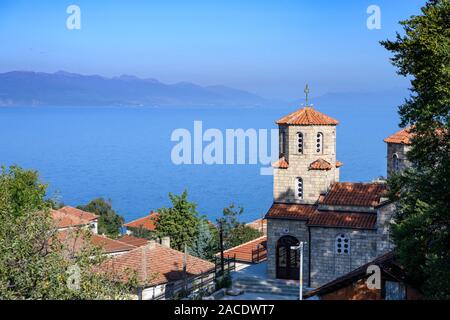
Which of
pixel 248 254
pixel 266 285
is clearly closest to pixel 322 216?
pixel 266 285

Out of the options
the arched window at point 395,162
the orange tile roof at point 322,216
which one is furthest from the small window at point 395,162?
the orange tile roof at point 322,216

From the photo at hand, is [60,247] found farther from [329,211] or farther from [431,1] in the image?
[329,211]

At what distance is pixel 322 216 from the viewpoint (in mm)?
28516

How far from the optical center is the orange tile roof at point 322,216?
90.6 ft

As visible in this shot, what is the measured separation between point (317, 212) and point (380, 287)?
8.44 metres

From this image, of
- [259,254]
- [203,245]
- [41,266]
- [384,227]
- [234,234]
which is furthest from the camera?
[234,234]

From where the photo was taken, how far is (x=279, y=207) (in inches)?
1176

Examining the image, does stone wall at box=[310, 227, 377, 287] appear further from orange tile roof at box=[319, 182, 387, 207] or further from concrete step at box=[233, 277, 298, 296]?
orange tile roof at box=[319, 182, 387, 207]

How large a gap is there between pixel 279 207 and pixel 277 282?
3319mm

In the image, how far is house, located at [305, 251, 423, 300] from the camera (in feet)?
65.2

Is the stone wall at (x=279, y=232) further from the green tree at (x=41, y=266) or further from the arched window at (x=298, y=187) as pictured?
the green tree at (x=41, y=266)

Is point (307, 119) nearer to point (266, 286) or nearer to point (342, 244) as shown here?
point (342, 244)

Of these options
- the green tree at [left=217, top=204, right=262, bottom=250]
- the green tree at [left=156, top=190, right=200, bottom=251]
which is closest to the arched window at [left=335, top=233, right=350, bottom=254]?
the green tree at [left=156, top=190, right=200, bottom=251]
